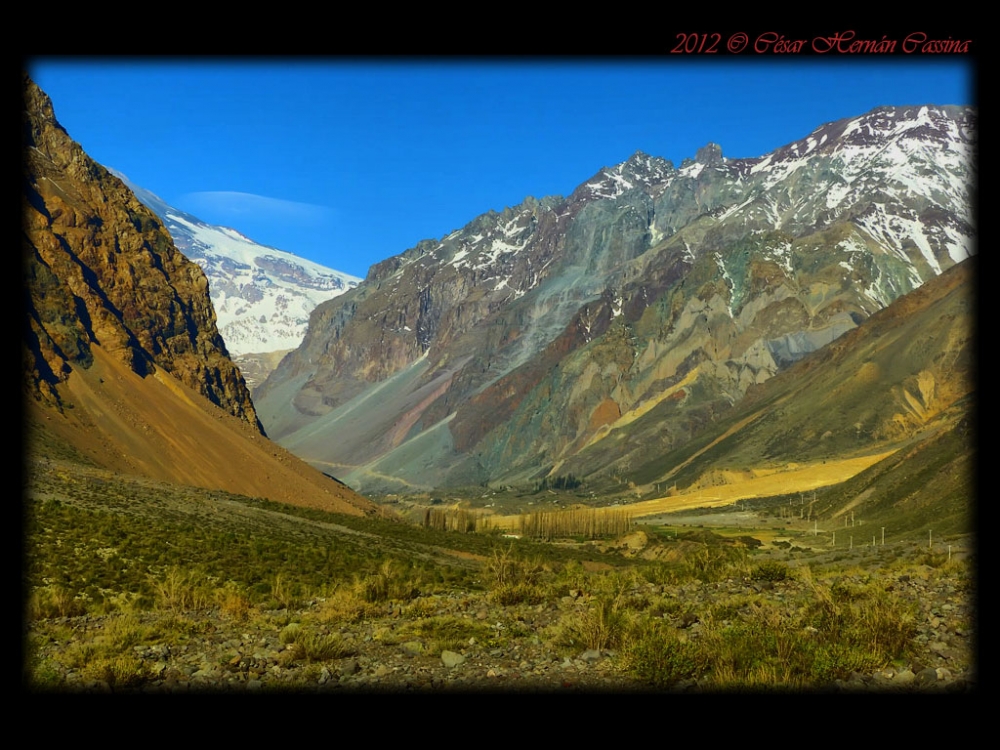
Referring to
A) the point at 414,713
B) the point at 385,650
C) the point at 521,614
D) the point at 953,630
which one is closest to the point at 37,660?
the point at 385,650

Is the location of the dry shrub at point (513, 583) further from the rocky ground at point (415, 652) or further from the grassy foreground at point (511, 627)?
the rocky ground at point (415, 652)

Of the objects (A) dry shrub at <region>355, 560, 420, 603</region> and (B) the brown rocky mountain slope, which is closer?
(A) dry shrub at <region>355, 560, 420, 603</region>

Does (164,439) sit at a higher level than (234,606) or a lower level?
A: higher

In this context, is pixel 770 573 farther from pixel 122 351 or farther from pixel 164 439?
pixel 122 351

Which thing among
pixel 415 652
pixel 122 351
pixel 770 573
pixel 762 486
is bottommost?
pixel 415 652

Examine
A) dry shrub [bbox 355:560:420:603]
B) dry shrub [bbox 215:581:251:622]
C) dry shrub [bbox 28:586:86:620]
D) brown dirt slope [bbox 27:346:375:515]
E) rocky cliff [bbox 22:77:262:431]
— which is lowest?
dry shrub [bbox 28:586:86:620]

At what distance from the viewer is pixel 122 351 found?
70.6 meters

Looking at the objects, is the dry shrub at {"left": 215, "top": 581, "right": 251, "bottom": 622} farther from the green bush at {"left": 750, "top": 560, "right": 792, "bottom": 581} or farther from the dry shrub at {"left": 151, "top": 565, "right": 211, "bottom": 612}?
the green bush at {"left": 750, "top": 560, "right": 792, "bottom": 581}

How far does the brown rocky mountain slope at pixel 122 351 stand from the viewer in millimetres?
57594

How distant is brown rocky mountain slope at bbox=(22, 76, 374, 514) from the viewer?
189 ft

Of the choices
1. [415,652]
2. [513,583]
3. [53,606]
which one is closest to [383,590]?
[513,583]

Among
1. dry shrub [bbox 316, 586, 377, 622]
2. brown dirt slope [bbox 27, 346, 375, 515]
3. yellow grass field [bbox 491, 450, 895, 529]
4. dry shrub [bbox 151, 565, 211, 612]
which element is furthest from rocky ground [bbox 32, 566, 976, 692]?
yellow grass field [bbox 491, 450, 895, 529]

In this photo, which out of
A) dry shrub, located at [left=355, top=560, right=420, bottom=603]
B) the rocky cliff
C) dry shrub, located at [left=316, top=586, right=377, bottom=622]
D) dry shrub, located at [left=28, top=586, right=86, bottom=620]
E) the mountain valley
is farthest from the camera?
the rocky cliff

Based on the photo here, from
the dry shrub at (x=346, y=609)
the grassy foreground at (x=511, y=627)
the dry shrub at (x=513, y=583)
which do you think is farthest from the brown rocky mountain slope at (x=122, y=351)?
the dry shrub at (x=346, y=609)
